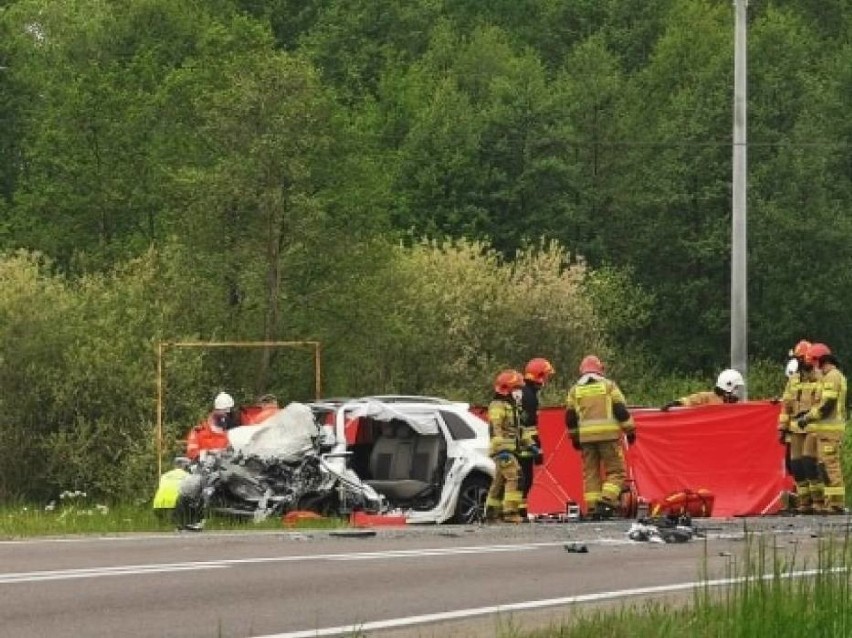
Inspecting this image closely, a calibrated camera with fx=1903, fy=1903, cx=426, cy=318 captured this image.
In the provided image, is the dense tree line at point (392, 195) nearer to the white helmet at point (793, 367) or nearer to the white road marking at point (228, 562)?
the white helmet at point (793, 367)

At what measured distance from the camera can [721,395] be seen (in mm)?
23062

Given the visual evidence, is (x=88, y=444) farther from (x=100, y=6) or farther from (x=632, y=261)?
(x=100, y=6)

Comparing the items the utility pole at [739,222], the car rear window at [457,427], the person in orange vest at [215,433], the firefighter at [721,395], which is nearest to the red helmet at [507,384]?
the car rear window at [457,427]

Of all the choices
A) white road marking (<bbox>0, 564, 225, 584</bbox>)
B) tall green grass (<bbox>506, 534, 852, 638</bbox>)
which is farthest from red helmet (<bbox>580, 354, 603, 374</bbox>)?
tall green grass (<bbox>506, 534, 852, 638</bbox>)

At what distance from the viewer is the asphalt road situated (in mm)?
10406

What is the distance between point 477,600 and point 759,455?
34.7 ft

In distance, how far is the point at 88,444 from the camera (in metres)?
31.9

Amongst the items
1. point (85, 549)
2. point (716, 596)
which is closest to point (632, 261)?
point (85, 549)

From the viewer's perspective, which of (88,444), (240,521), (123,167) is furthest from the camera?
(123,167)

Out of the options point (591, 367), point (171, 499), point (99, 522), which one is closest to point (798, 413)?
point (591, 367)

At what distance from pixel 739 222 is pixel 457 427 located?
6079mm

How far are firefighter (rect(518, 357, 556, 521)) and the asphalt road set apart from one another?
2168mm

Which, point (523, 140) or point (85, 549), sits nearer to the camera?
point (85, 549)

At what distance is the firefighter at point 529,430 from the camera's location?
66.3 ft
